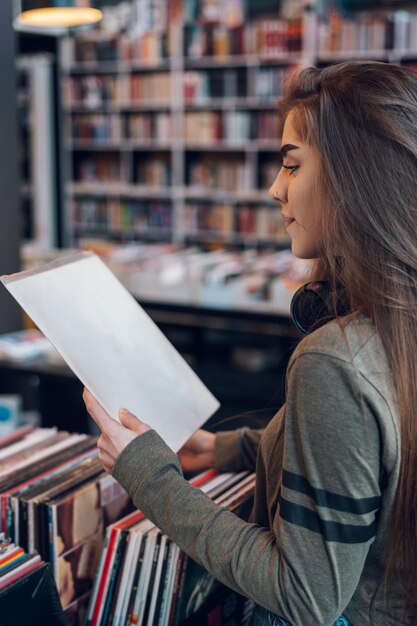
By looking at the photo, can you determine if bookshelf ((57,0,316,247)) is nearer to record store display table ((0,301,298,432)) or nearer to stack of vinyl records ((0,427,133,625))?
record store display table ((0,301,298,432))

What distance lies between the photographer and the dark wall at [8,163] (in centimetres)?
224

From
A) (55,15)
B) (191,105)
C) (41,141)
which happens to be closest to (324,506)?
(55,15)

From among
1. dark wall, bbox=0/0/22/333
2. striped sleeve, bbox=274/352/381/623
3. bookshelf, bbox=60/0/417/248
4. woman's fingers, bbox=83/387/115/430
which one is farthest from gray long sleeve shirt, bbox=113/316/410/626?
bookshelf, bbox=60/0/417/248

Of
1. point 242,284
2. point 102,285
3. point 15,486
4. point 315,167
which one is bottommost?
point 242,284

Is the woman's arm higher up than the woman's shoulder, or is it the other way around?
the woman's shoulder

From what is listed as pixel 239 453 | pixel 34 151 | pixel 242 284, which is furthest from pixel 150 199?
pixel 239 453

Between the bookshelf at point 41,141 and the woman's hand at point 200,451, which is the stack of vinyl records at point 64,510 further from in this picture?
the bookshelf at point 41,141

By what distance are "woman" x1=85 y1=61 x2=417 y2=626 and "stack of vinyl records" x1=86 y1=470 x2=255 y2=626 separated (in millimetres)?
181

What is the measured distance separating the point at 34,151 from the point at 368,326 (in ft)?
16.1

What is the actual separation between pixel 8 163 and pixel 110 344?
1.41 meters

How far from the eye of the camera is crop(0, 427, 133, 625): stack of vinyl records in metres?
1.17

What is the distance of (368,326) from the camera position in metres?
0.89

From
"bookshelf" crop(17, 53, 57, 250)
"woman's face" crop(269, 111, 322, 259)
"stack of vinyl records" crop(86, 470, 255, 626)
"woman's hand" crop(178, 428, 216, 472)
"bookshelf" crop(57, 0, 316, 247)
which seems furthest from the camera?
"bookshelf" crop(57, 0, 316, 247)

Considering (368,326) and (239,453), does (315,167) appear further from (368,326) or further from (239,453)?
(239,453)
